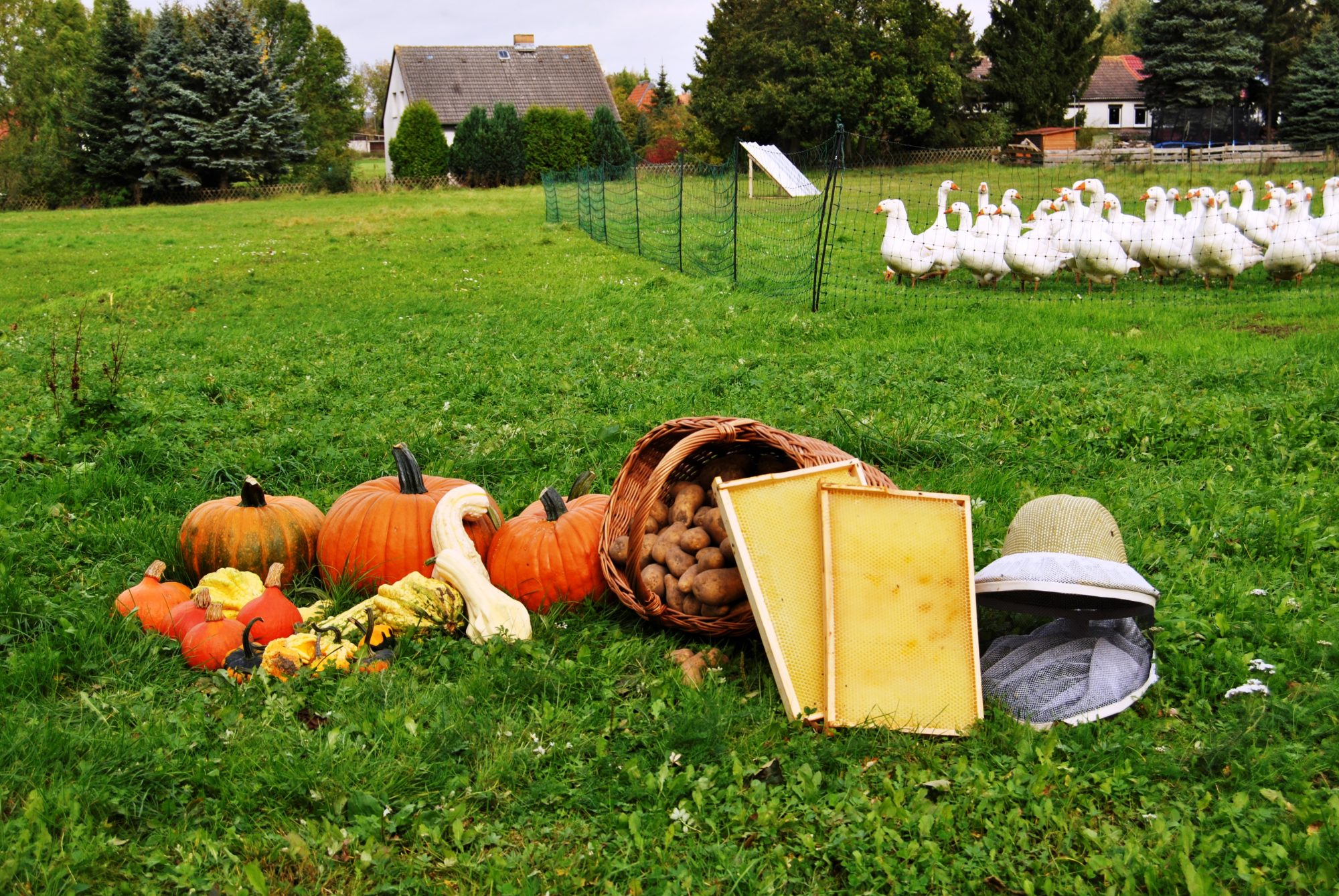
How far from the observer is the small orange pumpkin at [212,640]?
11.2 feet

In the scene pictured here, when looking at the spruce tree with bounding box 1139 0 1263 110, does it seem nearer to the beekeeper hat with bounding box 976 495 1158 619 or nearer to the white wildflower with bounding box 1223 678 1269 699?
the beekeeper hat with bounding box 976 495 1158 619

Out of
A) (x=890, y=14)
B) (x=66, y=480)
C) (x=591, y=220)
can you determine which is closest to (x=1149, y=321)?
(x=66, y=480)

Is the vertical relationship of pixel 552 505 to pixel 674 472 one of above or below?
below

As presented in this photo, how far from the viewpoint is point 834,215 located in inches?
655

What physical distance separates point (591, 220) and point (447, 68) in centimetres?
4231

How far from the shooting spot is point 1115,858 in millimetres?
2451

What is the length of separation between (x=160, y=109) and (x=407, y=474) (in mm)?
43083

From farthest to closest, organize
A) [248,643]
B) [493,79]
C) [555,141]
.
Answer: [493,79], [555,141], [248,643]

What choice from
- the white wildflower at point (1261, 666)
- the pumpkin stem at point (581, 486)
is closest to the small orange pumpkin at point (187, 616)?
the pumpkin stem at point (581, 486)

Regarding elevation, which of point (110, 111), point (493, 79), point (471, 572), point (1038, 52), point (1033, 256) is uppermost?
point (493, 79)

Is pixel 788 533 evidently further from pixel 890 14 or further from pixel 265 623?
pixel 890 14

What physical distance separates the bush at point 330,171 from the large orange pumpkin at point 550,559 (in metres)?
40.1

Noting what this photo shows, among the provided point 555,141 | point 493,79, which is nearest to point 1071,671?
point 555,141

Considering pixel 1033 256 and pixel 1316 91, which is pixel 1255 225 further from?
pixel 1316 91
